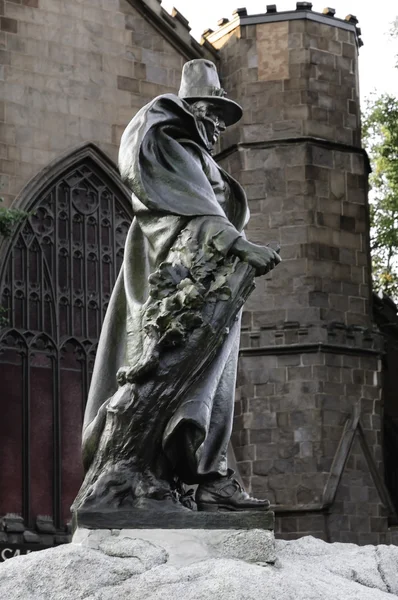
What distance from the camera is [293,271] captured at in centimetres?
2333

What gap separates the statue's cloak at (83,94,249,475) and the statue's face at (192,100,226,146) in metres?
0.09

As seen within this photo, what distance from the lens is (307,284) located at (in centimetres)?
2330

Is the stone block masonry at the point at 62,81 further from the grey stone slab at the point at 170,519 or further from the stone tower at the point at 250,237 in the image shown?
the grey stone slab at the point at 170,519

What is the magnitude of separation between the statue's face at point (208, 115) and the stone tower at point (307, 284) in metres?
14.1

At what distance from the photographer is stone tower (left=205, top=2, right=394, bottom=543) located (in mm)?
22375

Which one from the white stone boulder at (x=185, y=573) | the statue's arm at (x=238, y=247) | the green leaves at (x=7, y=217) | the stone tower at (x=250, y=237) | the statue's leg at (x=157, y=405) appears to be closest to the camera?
the white stone boulder at (x=185, y=573)

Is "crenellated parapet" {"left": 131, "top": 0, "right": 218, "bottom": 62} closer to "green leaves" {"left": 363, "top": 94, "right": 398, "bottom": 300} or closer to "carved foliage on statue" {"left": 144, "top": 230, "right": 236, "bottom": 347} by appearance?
"green leaves" {"left": 363, "top": 94, "right": 398, "bottom": 300}

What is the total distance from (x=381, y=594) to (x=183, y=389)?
1233 millimetres

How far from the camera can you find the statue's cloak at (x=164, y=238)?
7.37 metres

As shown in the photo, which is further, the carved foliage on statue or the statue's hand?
the statue's hand

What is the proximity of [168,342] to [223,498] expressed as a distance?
0.73 m

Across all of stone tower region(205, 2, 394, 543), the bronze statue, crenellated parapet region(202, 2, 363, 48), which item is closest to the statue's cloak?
the bronze statue

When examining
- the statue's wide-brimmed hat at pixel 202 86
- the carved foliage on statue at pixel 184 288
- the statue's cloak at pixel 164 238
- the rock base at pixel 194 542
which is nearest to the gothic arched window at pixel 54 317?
the statue's wide-brimmed hat at pixel 202 86

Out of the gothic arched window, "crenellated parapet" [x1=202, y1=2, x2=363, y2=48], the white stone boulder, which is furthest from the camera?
"crenellated parapet" [x1=202, y1=2, x2=363, y2=48]
